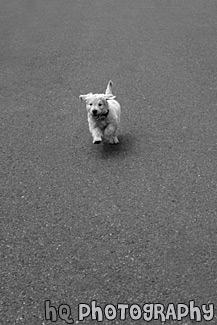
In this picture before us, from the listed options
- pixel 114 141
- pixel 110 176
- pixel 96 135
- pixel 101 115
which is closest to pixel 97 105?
pixel 101 115

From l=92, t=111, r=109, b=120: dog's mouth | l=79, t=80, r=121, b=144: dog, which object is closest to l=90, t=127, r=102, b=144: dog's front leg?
l=79, t=80, r=121, b=144: dog

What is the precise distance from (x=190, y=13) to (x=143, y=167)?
506 cm

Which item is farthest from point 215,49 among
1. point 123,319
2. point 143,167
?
point 123,319

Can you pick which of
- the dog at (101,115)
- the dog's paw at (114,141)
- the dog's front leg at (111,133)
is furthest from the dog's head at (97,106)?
the dog's paw at (114,141)

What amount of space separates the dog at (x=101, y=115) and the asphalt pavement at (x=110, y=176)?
0.18 metres

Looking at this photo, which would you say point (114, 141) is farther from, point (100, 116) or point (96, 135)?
point (100, 116)

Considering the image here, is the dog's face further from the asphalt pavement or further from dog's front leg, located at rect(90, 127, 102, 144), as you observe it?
the asphalt pavement

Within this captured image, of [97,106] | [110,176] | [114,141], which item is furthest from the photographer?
[114,141]

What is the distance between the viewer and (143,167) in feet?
15.4

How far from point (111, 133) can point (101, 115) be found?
0.21 meters

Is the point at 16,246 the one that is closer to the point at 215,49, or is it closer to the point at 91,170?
the point at 91,170

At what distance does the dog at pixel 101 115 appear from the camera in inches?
185

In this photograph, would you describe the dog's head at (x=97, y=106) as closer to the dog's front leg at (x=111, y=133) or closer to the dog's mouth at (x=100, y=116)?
the dog's mouth at (x=100, y=116)

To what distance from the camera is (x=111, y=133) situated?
16.0ft
